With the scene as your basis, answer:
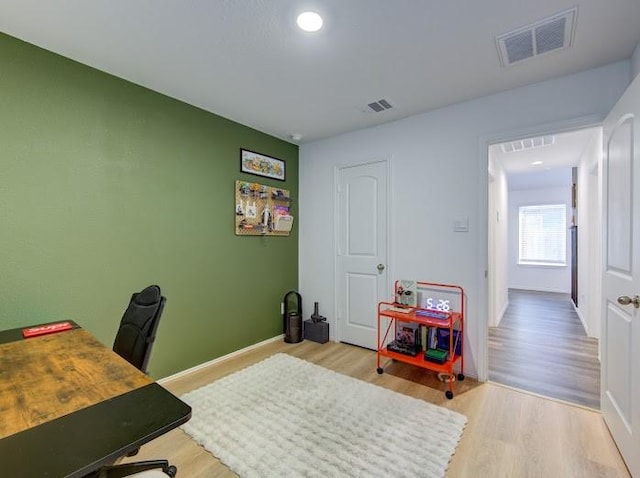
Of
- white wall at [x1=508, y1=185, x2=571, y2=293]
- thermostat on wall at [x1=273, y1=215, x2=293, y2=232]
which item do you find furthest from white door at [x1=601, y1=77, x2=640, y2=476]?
white wall at [x1=508, y1=185, x2=571, y2=293]

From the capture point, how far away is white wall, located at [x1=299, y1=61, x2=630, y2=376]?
89.4 inches

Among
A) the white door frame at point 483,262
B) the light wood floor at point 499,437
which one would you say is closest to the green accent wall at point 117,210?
the light wood floor at point 499,437

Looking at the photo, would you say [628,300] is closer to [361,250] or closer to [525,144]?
[361,250]

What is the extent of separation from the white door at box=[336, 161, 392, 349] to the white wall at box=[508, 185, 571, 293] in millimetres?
5778

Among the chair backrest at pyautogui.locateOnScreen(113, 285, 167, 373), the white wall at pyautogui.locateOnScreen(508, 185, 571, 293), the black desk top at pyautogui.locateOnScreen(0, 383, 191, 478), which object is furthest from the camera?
the white wall at pyautogui.locateOnScreen(508, 185, 571, 293)

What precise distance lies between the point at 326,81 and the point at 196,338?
2540 millimetres

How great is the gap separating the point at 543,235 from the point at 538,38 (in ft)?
21.8

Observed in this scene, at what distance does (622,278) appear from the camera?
1.72m

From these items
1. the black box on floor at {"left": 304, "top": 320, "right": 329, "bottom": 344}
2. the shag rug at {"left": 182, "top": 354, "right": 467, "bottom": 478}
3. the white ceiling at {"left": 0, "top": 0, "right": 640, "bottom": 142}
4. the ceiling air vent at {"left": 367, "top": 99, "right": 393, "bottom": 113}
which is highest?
the ceiling air vent at {"left": 367, "top": 99, "right": 393, "bottom": 113}

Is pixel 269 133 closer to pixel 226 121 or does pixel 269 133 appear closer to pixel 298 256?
pixel 226 121

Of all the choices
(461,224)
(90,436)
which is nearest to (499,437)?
(461,224)

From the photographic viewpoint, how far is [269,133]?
351cm

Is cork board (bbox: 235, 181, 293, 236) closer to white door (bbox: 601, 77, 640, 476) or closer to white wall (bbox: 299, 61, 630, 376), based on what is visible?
white wall (bbox: 299, 61, 630, 376)

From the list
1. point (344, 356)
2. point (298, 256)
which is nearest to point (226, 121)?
point (298, 256)
